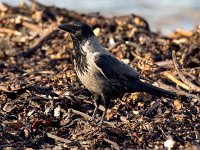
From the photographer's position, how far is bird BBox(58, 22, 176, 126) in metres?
8.02

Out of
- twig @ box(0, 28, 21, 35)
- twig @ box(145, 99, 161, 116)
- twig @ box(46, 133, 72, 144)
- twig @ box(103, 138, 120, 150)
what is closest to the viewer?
twig @ box(103, 138, 120, 150)

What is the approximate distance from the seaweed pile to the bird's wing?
44cm

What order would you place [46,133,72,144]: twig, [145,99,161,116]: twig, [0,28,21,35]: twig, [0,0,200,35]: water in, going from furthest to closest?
[0,0,200,35]: water
[0,28,21,35]: twig
[145,99,161,116]: twig
[46,133,72,144]: twig

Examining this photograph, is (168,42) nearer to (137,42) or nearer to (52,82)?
(137,42)

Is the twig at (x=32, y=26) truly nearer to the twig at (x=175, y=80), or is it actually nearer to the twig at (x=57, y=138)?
the twig at (x=175, y=80)

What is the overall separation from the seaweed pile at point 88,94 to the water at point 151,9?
5917 millimetres

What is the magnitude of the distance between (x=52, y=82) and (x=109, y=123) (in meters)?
1.37

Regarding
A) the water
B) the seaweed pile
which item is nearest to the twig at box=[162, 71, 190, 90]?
the seaweed pile

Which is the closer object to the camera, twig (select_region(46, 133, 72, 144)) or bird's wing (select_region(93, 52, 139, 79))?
twig (select_region(46, 133, 72, 144))

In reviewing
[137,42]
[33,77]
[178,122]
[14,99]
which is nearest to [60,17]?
[137,42]

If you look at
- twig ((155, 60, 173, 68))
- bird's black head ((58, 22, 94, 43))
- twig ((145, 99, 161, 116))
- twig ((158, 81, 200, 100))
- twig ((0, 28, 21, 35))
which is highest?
bird's black head ((58, 22, 94, 43))

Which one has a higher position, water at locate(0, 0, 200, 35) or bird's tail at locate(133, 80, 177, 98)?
bird's tail at locate(133, 80, 177, 98)

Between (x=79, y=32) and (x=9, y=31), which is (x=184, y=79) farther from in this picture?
(x=9, y=31)

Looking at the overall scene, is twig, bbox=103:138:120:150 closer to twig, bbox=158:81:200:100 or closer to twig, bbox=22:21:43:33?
twig, bbox=158:81:200:100
